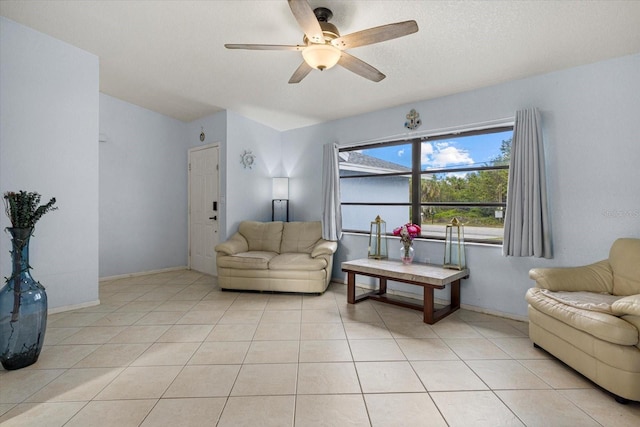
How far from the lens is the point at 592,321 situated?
1970mm

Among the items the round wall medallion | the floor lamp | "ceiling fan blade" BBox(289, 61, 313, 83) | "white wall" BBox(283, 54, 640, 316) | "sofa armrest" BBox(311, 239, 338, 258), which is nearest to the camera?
"ceiling fan blade" BBox(289, 61, 313, 83)

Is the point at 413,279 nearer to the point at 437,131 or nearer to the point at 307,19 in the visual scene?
the point at 437,131

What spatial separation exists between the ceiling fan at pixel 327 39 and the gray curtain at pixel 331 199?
2.22 meters

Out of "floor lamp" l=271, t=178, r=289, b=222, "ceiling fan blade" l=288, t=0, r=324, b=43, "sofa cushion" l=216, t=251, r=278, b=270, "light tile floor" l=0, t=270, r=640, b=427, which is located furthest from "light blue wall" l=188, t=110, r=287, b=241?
"ceiling fan blade" l=288, t=0, r=324, b=43

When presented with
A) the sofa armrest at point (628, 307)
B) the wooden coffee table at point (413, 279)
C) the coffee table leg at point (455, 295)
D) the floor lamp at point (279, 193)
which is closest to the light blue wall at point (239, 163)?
the floor lamp at point (279, 193)

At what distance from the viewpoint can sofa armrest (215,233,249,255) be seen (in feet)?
13.9

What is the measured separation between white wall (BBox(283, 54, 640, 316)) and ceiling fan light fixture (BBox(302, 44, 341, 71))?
2.05 meters

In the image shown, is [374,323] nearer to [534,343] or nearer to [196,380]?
[534,343]

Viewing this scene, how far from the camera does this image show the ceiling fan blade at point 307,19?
174 cm

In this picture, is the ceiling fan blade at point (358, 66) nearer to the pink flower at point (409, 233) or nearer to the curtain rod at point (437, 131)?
the curtain rod at point (437, 131)

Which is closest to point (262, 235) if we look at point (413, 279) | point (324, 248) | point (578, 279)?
→ point (324, 248)

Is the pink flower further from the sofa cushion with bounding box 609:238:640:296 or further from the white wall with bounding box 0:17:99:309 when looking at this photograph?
the white wall with bounding box 0:17:99:309

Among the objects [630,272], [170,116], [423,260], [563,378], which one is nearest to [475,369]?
[563,378]

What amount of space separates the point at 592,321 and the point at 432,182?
2431 mm
